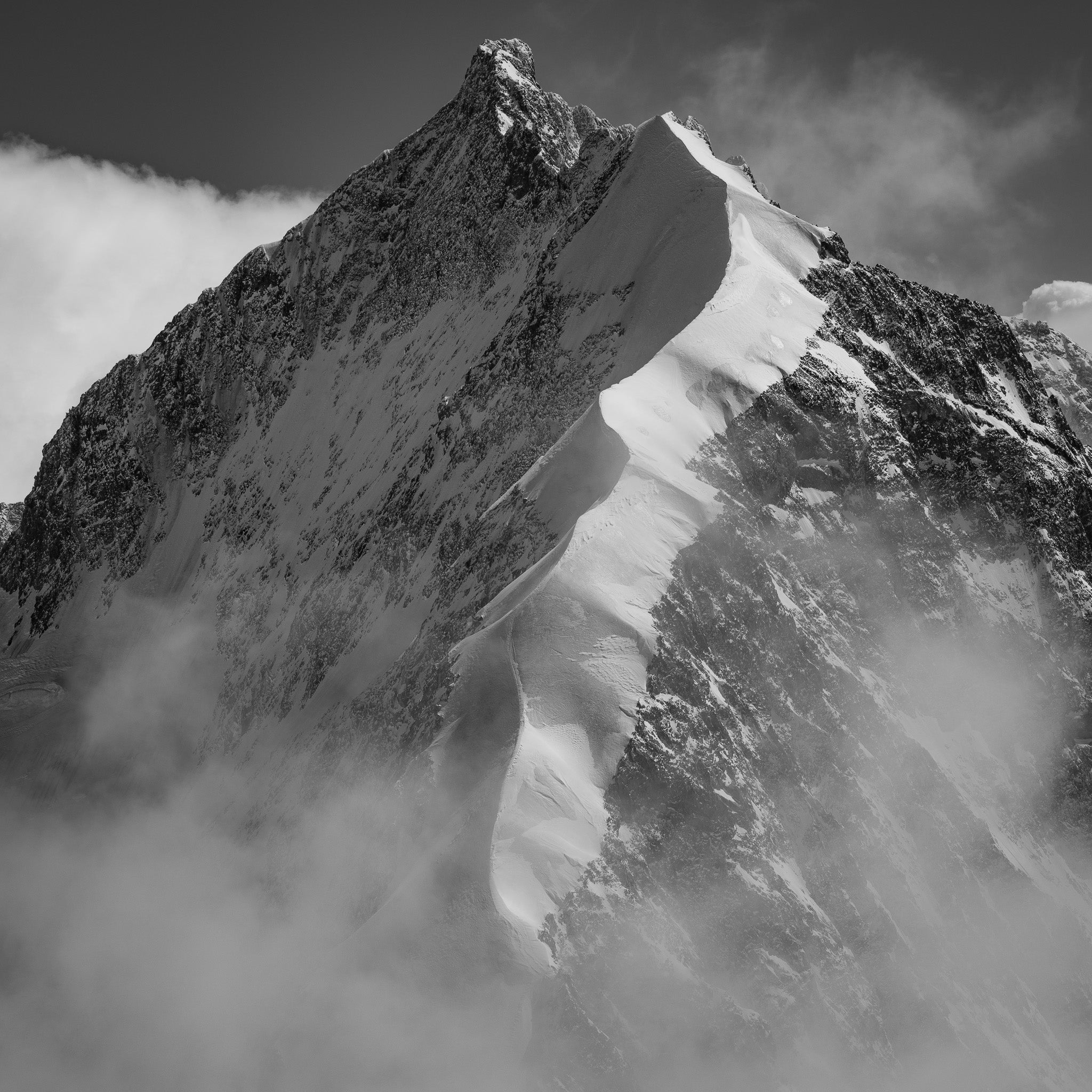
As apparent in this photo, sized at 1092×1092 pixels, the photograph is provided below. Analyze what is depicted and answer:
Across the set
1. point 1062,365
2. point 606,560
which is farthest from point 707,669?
point 1062,365

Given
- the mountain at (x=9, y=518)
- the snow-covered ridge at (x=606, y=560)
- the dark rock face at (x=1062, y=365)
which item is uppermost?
the dark rock face at (x=1062, y=365)

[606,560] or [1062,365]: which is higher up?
[1062,365]

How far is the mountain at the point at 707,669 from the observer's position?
2719cm

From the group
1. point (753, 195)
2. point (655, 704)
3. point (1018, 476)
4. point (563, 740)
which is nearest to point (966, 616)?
point (1018, 476)

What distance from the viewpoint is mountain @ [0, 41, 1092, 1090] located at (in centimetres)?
2719

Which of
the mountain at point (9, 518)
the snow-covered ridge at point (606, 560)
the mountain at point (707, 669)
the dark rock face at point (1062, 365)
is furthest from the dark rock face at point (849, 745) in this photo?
the mountain at point (9, 518)

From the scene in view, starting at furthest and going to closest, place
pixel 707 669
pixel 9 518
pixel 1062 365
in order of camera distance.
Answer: pixel 9 518, pixel 1062 365, pixel 707 669

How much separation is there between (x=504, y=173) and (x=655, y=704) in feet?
173

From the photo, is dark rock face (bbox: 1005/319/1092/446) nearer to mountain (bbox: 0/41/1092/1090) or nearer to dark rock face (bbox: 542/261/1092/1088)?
mountain (bbox: 0/41/1092/1090)

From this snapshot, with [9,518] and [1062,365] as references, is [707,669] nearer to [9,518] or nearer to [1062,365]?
[1062,365]

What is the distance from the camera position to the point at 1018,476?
42.6m

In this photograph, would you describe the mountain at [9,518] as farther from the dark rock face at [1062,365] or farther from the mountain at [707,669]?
the dark rock face at [1062,365]

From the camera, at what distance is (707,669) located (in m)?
32.8

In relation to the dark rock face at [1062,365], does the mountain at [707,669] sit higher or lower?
lower
